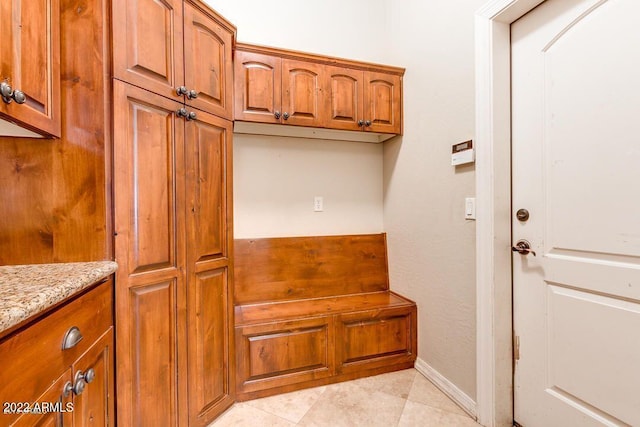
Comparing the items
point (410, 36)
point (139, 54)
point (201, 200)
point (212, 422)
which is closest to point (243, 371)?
point (212, 422)

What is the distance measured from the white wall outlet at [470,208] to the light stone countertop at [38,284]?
171 cm

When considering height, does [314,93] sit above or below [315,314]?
above

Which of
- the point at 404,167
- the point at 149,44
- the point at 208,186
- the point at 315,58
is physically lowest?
the point at 208,186

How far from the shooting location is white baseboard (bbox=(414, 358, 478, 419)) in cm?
162

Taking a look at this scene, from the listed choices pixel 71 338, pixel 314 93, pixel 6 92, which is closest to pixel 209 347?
pixel 71 338

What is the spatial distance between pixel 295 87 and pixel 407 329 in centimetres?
189

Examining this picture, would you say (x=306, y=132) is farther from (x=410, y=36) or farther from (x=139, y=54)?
(x=139, y=54)

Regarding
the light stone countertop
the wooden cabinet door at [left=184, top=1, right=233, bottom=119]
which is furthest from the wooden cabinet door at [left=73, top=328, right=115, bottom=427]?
the wooden cabinet door at [left=184, top=1, right=233, bottom=119]

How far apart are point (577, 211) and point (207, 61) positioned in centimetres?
190

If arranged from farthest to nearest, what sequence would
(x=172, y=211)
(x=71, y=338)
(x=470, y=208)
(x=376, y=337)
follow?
1. (x=376, y=337)
2. (x=470, y=208)
3. (x=172, y=211)
4. (x=71, y=338)

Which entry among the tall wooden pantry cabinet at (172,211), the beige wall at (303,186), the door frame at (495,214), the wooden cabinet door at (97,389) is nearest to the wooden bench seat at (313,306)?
the tall wooden pantry cabinet at (172,211)

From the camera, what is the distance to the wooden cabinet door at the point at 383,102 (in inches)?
85.1

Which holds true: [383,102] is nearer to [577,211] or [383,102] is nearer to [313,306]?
[577,211]

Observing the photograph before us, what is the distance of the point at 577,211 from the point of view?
124cm
